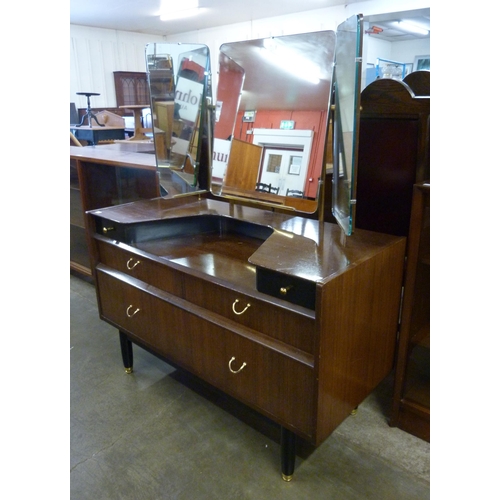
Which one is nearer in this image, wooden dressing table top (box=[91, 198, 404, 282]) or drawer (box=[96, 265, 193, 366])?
wooden dressing table top (box=[91, 198, 404, 282])

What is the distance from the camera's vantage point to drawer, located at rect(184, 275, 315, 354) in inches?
45.0

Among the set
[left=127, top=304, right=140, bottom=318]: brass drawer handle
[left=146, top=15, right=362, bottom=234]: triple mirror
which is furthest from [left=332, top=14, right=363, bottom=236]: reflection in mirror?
[left=127, top=304, right=140, bottom=318]: brass drawer handle

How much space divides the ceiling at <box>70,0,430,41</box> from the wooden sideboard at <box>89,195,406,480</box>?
577 centimetres

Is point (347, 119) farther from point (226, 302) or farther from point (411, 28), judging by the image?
point (411, 28)

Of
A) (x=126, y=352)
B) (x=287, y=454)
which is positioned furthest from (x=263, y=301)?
(x=126, y=352)

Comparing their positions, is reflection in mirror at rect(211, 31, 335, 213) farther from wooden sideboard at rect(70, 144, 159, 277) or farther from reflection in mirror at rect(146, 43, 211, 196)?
wooden sideboard at rect(70, 144, 159, 277)

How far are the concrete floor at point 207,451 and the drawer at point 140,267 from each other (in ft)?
1.83

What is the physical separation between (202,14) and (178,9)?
0.63 m

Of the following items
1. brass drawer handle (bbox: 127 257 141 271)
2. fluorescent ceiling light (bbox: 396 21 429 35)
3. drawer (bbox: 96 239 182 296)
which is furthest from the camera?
fluorescent ceiling light (bbox: 396 21 429 35)

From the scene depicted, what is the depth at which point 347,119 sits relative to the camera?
128 cm

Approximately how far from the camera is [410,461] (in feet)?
4.75
